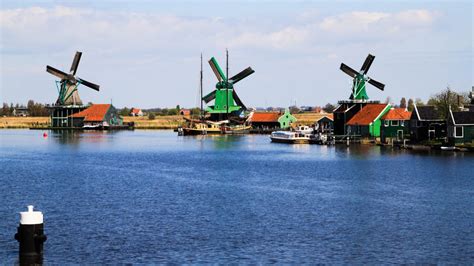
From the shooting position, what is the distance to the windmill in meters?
142

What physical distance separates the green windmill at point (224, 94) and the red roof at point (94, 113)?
1037 inches

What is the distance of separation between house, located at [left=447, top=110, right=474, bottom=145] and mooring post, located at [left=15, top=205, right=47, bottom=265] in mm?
55494

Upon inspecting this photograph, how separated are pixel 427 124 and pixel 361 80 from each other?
70.1 feet

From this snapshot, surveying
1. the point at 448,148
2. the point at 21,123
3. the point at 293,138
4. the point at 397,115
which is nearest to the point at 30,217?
the point at 448,148

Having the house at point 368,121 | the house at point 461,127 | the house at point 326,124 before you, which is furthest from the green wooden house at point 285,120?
the house at point 461,127

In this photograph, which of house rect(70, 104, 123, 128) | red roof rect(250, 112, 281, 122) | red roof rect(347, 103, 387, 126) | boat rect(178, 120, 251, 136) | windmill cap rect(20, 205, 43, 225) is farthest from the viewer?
house rect(70, 104, 123, 128)

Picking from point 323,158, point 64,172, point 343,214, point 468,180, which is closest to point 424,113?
point 323,158

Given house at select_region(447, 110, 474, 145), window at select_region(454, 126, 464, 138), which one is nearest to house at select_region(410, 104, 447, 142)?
house at select_region(447, 110, 474, 145)

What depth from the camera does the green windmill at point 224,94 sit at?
5217 inches

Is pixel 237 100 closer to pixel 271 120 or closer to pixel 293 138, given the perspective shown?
pixel 271 120

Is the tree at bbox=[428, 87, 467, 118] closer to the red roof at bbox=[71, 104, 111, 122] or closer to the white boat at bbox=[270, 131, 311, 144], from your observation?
the white boat at bbox=[270, 131, 311, 144]

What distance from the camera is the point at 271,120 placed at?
13888 cm

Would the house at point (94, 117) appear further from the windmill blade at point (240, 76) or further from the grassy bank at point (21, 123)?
the windmill blade at point (240, 76)

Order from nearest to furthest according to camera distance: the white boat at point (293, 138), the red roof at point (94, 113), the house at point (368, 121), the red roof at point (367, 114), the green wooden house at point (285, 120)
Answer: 1. the house at point (368, 121)
2. the red roof at point (367, 114)
3. the white boat at point (293, 138)
4. the green wooden house at point (285, 120)
5. the red roof at point (94, 113)
